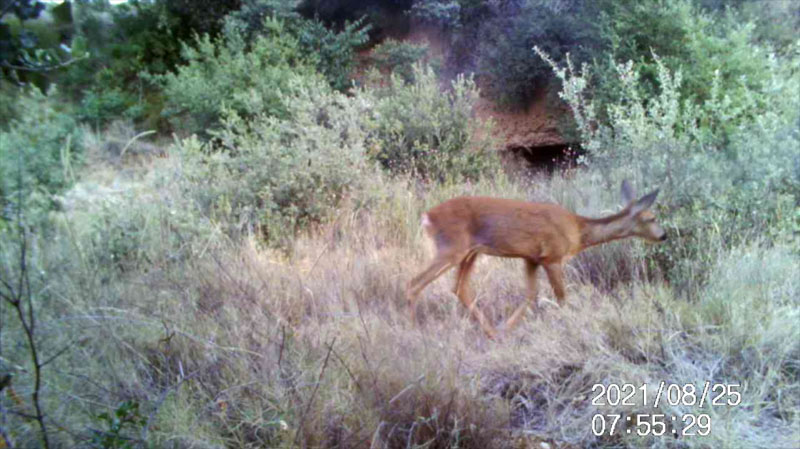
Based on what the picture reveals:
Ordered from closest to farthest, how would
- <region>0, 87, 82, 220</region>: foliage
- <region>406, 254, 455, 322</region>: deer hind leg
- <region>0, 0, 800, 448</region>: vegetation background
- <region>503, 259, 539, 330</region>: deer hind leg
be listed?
1. <region>0, 0, 800, 448</region>: vegetation background
2. <region>503, 259, 539, 330</region>: deer hind leg
3. <region>406, 254, 455, 322</region>: deer hind leg
4. <region>0, 87, 82, 220</region>: foliage

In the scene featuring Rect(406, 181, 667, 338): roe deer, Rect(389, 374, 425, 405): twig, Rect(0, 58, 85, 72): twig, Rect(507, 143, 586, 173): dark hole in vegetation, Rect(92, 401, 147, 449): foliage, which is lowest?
Rect(507, 143, 586, 173): dark hole in vegetation

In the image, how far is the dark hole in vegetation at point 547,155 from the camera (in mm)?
14922

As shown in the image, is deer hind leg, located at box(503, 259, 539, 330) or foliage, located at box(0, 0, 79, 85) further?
deer hind leg, located at box(503, 259, 539, 330)

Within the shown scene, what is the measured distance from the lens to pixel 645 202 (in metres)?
7.25

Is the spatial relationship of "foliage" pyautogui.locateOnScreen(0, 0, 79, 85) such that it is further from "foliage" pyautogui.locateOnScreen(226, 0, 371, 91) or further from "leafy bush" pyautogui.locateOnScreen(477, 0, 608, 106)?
"foliage" pyautogui.locateOnScreen(226, 0, 371, 91)

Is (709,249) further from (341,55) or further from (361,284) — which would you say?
(341,55)

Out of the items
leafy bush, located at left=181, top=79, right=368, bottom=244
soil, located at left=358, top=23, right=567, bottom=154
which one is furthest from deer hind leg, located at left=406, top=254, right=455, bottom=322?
soil, located at left=358, top=23, right=567, bottom=154

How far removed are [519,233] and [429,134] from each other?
6.14m

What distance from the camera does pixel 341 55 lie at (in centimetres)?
1706

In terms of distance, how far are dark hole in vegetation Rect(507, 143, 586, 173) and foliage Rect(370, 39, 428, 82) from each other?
9.06 feet

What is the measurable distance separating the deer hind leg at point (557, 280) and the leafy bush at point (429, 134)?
4.89 metres

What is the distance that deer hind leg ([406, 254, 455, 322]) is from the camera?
7.14 meters

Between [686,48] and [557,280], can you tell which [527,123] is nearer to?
[686,48]

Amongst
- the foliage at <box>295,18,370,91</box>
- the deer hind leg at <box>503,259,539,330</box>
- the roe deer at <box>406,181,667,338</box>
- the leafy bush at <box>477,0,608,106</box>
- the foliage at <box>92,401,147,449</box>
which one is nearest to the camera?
the foliage at <box>92,401,147,449</box>
